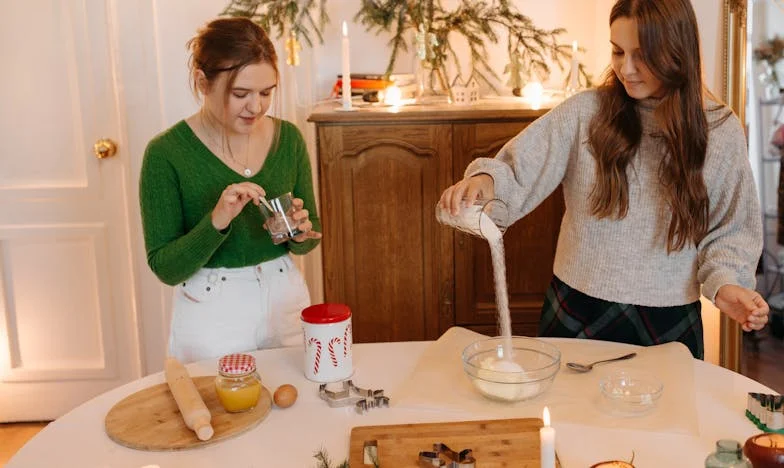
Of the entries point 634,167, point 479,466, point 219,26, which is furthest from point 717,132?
point 219,26

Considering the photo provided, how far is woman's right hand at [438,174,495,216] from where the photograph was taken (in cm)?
182

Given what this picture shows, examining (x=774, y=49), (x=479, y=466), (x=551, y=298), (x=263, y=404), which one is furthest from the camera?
(x=774, y=49)

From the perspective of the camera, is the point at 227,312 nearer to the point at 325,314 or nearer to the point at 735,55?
the point at 325,314

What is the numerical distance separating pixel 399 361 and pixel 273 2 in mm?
1616

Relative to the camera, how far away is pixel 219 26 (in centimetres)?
197

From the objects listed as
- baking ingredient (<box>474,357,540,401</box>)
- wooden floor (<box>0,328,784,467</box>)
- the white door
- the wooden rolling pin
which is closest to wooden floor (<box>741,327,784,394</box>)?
wooden floor (<box>0,328,784,467</box>)

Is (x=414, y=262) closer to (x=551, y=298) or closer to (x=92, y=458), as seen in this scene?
(x=551, y=298)

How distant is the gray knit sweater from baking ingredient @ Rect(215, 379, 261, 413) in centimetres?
78

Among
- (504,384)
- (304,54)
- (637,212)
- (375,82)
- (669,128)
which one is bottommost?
(504,384)

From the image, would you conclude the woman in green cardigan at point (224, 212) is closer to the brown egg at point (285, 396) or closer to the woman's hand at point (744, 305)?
the brown egg at point (285, 396)

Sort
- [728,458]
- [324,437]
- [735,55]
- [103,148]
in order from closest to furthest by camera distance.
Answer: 1. [728,458]
2. [324,437]
3. [735,55]
4. [103,148]

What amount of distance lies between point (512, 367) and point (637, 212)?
54 centimetres

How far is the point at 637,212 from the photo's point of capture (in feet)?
6.36

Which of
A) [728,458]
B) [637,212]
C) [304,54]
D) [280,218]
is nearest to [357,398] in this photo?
[280,218]
